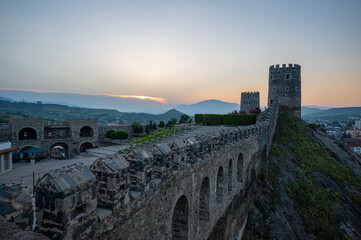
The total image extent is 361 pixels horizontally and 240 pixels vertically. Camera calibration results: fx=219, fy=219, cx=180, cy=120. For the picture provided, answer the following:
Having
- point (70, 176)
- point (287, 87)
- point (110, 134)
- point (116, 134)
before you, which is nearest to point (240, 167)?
point (70, 176)

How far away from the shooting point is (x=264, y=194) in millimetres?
15852

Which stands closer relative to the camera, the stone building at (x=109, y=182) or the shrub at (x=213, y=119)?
the stone building at (x=109, y=182)

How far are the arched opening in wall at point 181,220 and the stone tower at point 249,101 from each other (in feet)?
127

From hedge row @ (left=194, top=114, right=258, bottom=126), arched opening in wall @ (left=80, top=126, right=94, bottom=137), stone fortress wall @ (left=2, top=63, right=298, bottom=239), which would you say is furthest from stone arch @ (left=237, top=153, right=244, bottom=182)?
arched opening in wall @ (left=80, top=126, right=94, bottom=137)

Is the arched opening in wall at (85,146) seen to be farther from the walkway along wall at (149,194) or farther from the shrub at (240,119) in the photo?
the walkway along wall at (149,194)

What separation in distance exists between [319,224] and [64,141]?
95.5 ft

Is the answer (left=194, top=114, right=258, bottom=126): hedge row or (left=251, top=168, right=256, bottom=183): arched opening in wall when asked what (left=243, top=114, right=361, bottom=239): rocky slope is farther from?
(left=194, top=114, right=258, bottom=126): hedge row

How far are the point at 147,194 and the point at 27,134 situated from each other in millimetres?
31131

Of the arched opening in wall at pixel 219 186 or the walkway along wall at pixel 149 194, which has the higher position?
the walkway along wall at pixel 149 194

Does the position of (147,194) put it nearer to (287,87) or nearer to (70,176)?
(70,176)

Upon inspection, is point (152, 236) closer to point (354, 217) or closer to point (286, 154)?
point (354, 217)

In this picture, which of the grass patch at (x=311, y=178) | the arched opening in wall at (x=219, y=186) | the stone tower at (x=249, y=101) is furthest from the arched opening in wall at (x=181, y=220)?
the stone tower at (x=249, y=101)

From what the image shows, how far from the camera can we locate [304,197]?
52.1 ft

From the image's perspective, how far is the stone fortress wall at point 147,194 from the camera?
9.50 ft
